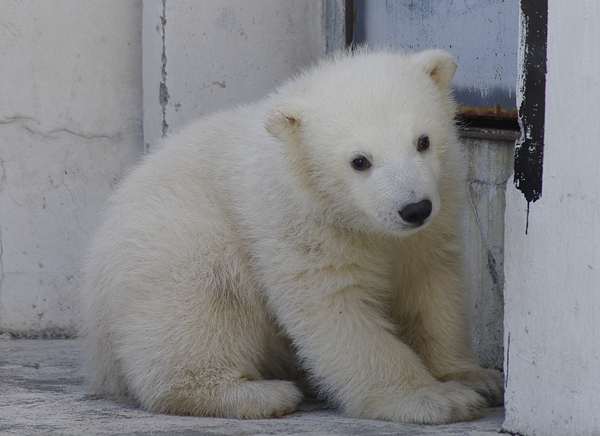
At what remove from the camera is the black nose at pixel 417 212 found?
313 cm

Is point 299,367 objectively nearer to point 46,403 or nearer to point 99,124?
point 46,403

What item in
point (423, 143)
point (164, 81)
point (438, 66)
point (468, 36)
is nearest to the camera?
point (423, 143)

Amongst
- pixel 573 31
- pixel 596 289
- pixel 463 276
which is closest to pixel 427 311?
pixel 463 276

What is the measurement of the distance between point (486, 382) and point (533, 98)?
1.36m

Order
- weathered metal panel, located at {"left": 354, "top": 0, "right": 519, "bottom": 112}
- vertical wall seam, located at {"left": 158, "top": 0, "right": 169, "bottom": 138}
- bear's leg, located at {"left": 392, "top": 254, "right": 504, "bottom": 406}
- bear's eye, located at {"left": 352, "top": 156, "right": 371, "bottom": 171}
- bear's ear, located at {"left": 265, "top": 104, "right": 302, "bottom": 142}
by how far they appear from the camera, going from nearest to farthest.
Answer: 1. bear's eye, located at {"left": 352, "top": 156, "right": 371, "bottom": 171}
2. bear's ear, located at {"left": 265, "top": 104, "right": 302, "bottom": 142}
3. bear's leg, located at {"left": 392, "top": 254, "right": 504, "bottom": 406}
4. weathered metal panel, located at {"left": 354, "top": 0, "right": 519, "bottom": 112}
5. vertical wall seam, located at {"left": 158, "top": 0, "right": 169, "bottom": 138}

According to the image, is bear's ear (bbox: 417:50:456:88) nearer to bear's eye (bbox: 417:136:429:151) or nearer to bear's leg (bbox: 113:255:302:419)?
bear's eye (bbox: 417:136:429:151)

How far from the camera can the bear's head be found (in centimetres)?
323

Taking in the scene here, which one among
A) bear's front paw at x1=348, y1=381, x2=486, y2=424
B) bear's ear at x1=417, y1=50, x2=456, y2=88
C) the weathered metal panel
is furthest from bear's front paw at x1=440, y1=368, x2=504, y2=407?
the weathered metal panel

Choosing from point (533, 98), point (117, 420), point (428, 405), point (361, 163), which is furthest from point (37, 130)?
point (533, 98)

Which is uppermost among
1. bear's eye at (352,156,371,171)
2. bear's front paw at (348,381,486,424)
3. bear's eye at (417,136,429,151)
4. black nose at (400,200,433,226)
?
bear's eye at (417,136,429,151)

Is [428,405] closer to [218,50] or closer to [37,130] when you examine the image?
[218,50]

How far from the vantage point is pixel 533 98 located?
2.93m

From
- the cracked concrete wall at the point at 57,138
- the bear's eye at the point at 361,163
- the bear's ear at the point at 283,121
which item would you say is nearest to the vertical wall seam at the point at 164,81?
the cracked concrete wall at the point at 57,138

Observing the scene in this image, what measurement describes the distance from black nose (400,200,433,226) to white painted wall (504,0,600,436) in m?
0.32
